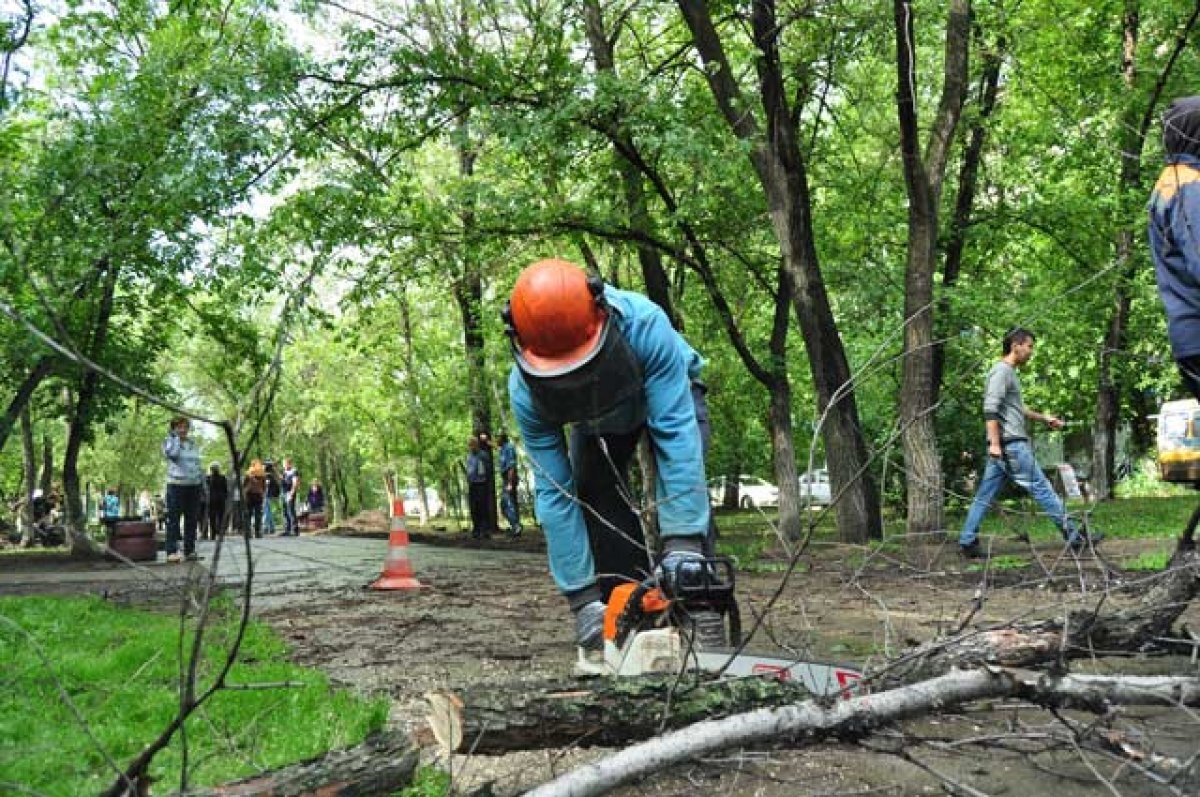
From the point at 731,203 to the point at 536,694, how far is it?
437 inches

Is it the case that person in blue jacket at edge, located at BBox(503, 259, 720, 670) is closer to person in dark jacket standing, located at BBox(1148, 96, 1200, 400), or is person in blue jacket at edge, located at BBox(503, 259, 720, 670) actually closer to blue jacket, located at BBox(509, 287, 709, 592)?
blue jacket, located at BBox(509, 287, 709, 592)

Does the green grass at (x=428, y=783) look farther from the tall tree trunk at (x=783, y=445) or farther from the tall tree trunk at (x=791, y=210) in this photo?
the tall tree trunk at (x=783, y=445)

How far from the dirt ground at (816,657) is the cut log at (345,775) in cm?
17

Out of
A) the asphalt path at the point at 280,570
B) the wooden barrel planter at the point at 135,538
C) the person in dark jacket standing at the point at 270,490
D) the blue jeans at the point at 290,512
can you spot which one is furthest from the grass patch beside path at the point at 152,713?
the person in dark jacket standing at the point at 270,490

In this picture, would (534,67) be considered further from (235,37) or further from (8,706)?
(8,706)

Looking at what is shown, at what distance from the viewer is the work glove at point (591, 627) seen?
3547 millimetres

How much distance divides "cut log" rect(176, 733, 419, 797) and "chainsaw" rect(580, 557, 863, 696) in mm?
842

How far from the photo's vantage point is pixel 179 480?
12328 millimetres

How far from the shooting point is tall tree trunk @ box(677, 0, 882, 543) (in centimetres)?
994

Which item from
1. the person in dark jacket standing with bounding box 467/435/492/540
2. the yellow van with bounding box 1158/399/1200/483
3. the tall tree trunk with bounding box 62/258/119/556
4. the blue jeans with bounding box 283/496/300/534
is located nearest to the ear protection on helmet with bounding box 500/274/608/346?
the tall tree trunk with bounding box 62/258/119/556

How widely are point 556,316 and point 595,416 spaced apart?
46cm

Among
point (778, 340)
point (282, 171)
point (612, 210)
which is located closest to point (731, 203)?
point (612, 210)

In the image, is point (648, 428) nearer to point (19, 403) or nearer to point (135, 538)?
point (19, 403)

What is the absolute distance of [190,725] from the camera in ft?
10.9
